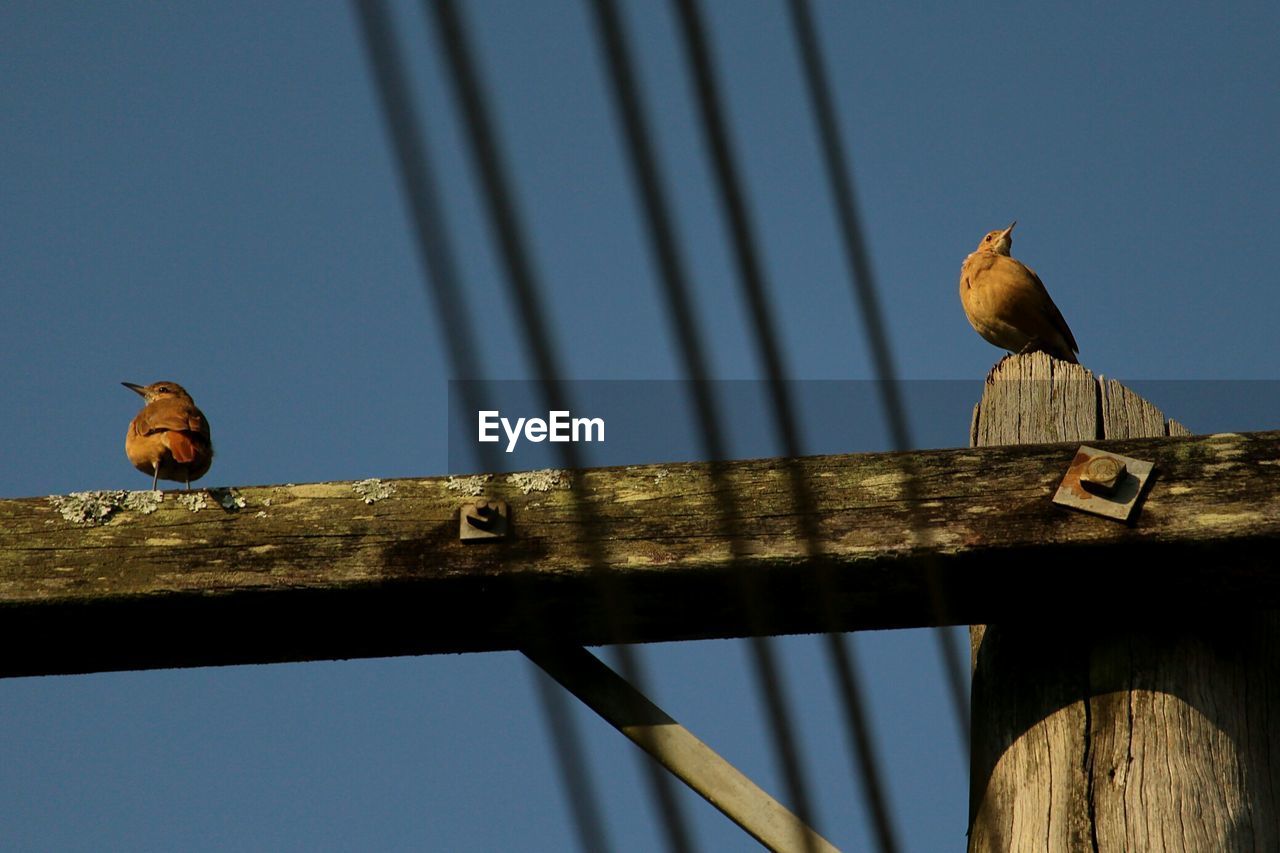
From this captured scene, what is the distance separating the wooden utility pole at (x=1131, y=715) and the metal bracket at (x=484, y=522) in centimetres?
77

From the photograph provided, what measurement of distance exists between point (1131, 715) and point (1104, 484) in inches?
13.4

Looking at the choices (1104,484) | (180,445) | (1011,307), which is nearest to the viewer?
(1104,484)

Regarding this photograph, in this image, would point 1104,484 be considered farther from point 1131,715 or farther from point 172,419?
point 172,419

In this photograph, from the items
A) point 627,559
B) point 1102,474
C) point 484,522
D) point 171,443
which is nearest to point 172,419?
point 171,443

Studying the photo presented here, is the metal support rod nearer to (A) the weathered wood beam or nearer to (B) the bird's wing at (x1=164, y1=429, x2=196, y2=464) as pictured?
(A) the weathered wood beam

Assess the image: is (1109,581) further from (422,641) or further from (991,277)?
(991,277)

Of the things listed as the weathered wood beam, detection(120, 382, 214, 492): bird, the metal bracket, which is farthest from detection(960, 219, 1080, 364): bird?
the metal bracket

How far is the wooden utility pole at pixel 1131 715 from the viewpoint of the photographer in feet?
7.14

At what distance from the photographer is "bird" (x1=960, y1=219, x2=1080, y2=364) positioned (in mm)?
7367

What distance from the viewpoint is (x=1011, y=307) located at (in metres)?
7.37

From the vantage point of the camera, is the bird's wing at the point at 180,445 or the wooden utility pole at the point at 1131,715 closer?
the wooden utility pole at the point at 1131,715

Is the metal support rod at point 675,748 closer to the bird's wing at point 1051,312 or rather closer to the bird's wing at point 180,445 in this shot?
the bird's wing at point 180,445

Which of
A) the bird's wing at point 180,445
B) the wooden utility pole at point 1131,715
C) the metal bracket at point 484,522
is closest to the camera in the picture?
the wooden utility pole at point 1131,715

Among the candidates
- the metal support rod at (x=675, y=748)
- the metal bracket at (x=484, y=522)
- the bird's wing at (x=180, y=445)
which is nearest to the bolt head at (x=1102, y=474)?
the metal support rod at (x=675, y=748)
